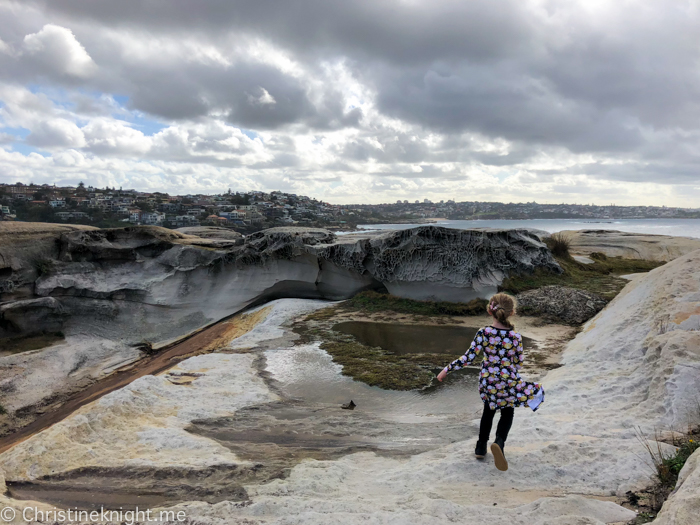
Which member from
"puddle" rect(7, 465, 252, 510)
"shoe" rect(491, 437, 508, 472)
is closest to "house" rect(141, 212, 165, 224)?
"puddle" rect(7, 465, 252, 510)

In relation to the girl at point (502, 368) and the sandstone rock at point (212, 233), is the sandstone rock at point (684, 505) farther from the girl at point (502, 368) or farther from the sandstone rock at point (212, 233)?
the sandstone rock at point (212, 233)

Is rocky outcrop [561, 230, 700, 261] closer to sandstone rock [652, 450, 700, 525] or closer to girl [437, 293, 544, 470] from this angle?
girl [437, 293, 544, 470]

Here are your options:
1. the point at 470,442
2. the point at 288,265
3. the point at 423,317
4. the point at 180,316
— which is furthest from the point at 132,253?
the point at 470,442

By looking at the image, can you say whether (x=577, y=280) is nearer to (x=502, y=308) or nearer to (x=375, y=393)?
(x=375, y=393)

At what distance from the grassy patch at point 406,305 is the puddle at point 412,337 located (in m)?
1.57

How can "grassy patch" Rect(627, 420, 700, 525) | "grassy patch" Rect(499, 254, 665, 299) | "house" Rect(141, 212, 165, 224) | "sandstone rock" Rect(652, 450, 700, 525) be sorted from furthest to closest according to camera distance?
1. "house" Rect(141, 212, 165, 224)
2. "grassy patch" Rect(499, 254, 665, 299)
3. "grassy patch" Rect(627, 420, 700, 525)
4. "sandstone rock" Rect(652, 450, 700, 525)

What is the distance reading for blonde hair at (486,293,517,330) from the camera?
387 centimetres

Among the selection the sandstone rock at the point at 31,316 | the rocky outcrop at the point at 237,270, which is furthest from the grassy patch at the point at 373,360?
the sandstone rock at the point at 31,316

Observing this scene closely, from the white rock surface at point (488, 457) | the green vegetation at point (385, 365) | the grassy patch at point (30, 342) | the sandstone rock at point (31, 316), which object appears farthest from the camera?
the sandstone rock at point (31, 316)

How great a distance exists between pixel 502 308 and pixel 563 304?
1064 cm

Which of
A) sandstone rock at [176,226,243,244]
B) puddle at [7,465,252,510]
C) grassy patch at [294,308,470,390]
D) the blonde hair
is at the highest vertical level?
sandstone rock at [176,226,243,244]

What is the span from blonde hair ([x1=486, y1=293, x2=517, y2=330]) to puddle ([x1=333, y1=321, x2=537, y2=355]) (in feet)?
22.4

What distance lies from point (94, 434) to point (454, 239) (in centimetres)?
1344

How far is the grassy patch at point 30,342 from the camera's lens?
15.0m
